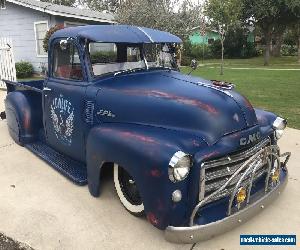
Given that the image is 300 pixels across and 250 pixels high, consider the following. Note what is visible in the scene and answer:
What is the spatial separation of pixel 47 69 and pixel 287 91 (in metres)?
9.06

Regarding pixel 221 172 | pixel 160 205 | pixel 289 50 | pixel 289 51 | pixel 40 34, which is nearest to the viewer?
pixel 160 205

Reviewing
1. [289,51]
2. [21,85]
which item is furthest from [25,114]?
[289,51]

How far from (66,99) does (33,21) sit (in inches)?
521

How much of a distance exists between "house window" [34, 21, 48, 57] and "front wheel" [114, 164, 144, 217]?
13.6 metres

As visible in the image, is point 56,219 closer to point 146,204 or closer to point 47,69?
point 146,204

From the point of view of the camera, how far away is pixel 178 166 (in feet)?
8.95

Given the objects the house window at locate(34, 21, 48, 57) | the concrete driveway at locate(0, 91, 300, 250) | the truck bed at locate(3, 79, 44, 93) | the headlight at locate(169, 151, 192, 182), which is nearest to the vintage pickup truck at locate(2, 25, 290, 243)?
the headlight at locate(169, 151, 192, 182)

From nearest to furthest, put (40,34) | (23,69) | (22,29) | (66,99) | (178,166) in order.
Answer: (178,166) → (66,99) → (23,69) → (40,34) → (22,29)

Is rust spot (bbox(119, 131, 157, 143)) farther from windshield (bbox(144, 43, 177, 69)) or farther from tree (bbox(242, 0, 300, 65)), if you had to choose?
tree (bbox(242, 0, 300, 65))

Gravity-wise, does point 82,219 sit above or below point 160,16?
below

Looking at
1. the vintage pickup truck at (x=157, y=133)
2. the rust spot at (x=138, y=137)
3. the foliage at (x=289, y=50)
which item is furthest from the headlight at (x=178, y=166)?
the foliage at (x=289, y=50)

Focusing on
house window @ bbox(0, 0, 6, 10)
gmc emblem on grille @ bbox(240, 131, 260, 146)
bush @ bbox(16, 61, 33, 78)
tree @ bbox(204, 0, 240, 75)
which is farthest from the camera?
tree @ bbox(204, 0, 240, 75)

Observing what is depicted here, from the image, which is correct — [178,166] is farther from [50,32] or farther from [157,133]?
[50,32]

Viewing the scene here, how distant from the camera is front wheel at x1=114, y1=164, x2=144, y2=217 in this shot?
343 centimetres
